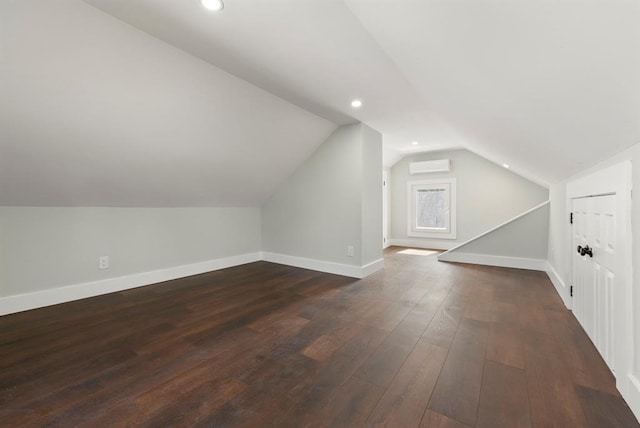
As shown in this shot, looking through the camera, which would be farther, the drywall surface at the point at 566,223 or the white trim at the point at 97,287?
the white trim at the point at 97,287

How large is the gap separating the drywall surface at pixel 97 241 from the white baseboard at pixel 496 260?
12.7ft

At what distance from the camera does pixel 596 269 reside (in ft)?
5.65

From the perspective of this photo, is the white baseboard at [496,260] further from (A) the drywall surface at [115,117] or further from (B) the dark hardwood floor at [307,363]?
(A) the drywall surface at [115,117]

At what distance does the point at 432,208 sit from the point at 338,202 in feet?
10.5

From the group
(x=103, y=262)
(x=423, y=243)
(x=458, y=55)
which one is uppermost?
(x=458, y=55)

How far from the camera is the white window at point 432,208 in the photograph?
5547 mm

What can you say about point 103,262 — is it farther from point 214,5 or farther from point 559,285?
point 559,285

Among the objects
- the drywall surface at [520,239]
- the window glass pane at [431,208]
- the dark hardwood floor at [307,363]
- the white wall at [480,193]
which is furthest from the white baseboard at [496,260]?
the window glass pane at [431,208]

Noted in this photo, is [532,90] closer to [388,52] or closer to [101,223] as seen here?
[388,52]

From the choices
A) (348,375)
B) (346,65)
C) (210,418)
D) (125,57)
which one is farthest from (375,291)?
(125,57)

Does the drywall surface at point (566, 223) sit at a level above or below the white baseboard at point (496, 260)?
above

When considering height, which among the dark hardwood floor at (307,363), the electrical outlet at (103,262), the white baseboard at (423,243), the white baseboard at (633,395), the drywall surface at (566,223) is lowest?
the dark hardwood floor at (307,363)

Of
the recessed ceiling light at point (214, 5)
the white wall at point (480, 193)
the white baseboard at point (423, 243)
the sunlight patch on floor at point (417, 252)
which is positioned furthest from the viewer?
the white baseboard at point (423, 243)

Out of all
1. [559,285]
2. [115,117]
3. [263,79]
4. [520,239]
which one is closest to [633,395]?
[559,285]
